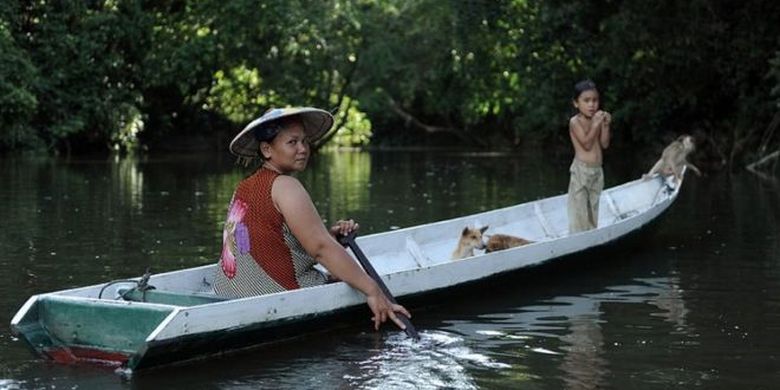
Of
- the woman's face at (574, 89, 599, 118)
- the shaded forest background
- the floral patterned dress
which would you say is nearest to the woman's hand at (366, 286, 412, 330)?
the floral patterned dress

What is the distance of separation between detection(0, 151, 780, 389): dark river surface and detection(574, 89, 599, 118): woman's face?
126 cm

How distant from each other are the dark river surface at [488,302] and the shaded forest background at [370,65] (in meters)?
6.05

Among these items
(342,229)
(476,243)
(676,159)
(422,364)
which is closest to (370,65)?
(676,159)

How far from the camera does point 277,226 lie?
7949mm

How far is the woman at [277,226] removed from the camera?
7.88 metres

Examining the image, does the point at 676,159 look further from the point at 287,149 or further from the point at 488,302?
the point at 287,149

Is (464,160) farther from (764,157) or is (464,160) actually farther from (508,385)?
(508,385)

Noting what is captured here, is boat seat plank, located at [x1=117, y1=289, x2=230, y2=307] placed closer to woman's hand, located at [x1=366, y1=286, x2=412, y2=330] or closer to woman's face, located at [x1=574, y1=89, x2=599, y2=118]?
woman's hand, located at [x1=366, y1=286, x2=412, y2=330]

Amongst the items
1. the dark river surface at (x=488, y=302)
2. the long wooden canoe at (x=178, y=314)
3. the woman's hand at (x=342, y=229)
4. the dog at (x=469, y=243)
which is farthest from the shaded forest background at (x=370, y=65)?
the woman's hand at (x=342, y=229)

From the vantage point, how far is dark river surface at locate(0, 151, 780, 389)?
24.2ft

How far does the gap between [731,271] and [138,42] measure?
28.2m

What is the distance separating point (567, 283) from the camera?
11.1 metres

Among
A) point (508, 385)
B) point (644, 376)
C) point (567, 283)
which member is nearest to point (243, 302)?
point (508, 385)

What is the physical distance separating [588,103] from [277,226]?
15.1ft
